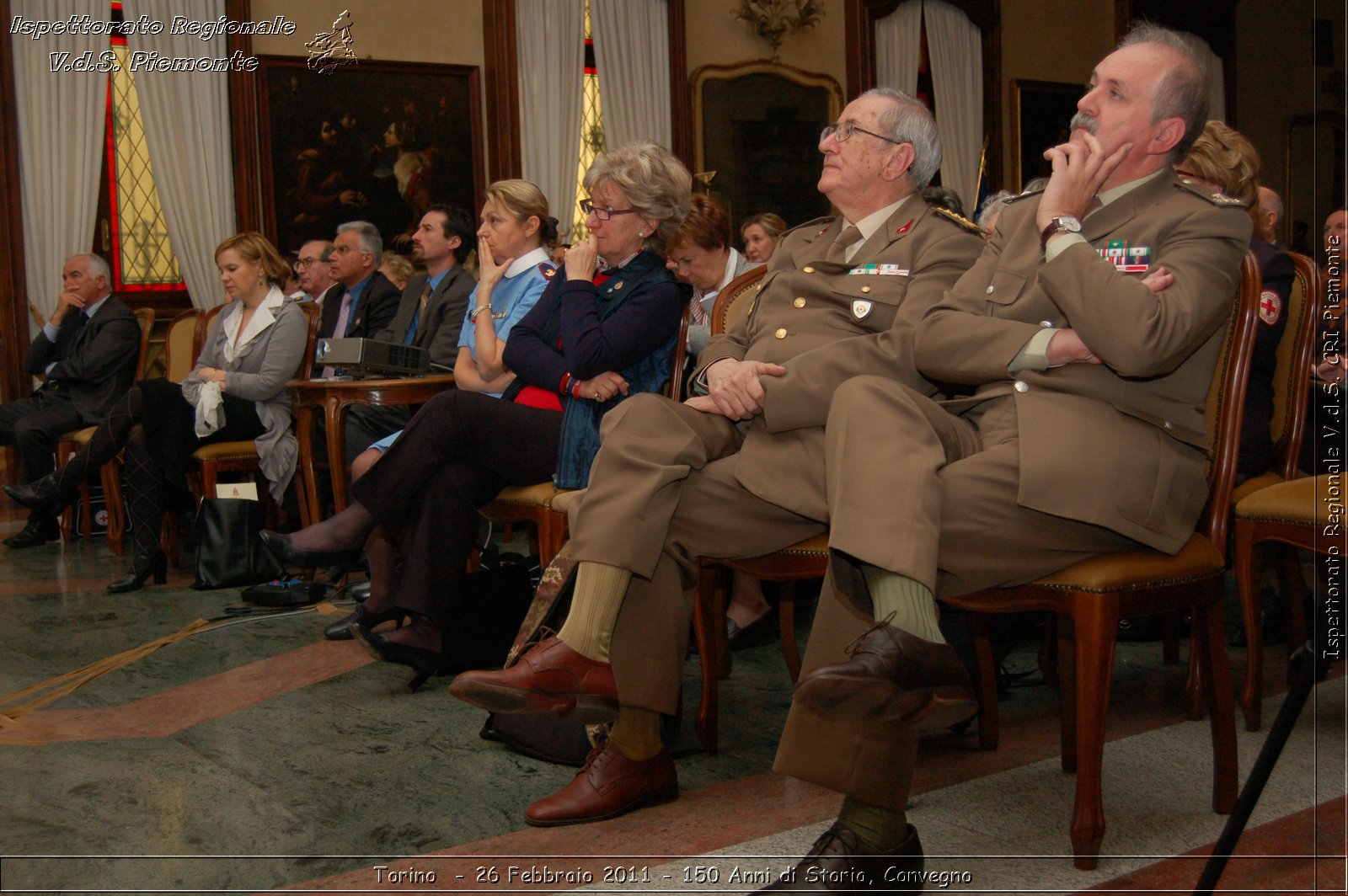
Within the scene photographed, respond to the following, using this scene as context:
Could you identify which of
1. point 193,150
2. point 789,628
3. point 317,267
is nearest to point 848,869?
point 789,628

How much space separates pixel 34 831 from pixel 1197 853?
1.93 m

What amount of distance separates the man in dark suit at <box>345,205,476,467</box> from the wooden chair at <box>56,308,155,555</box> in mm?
1400

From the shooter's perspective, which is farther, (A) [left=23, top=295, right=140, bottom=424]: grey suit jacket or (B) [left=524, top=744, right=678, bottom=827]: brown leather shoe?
(A) [left=23, top=295, right=140, bottom=424]: grey suit jacket

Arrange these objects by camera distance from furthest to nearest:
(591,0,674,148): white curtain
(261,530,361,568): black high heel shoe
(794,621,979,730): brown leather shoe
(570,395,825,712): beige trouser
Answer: (591,0,674,148): white curtain
(261,530,361,568): black high heel shoe
(570,395,825,712): beige trouser
(794,621,979,730): brown leather shoe

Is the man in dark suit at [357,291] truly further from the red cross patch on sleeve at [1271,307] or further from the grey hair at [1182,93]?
the grey hair at [1182,93]

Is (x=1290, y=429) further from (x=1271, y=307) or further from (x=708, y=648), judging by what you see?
(x=708, y=648)

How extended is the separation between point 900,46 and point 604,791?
28.5 feet

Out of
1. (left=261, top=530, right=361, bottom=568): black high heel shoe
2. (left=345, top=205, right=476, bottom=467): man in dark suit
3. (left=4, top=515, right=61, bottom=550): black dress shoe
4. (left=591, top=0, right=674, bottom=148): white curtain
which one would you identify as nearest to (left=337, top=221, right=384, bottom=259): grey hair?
(left=345, top=205, right=476, bottom=467): man in dark suit

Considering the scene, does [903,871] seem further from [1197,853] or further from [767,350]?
[767,350]

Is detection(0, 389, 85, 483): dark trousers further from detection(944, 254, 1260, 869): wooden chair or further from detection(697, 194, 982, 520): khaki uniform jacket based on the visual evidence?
detection(944, 254, 1260, 869): wooden chair

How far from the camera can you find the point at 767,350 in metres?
2.32

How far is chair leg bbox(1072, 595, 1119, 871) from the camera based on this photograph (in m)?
1.73

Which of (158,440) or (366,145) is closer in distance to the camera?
(158,440)

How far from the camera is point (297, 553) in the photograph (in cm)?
309
